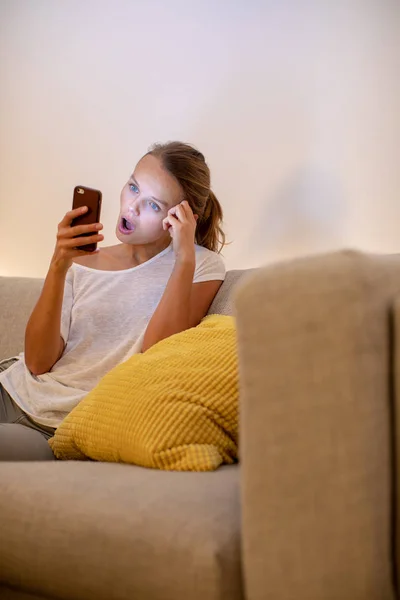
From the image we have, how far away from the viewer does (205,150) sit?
2.16 m

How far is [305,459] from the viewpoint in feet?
2.12

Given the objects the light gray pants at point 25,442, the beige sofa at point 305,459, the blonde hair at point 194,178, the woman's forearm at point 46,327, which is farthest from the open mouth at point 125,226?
the beige sofa at point 305,459

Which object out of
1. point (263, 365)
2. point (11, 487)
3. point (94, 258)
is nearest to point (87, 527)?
point (11, 487)

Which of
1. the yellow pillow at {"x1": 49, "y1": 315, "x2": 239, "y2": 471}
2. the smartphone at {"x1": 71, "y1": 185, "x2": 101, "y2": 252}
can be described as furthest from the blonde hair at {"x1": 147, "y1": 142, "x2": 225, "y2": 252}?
the yellow pillow at {"x1": 49, "y1": 315, "x2": 239, "y2": 471}

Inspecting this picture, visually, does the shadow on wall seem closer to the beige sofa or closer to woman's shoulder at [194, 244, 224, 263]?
woman's shoulder at [194, 244, 224, 263]

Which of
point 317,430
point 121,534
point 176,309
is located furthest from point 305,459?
point 176,309

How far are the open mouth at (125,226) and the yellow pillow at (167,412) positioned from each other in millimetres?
595

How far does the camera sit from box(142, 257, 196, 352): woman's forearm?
1574mm

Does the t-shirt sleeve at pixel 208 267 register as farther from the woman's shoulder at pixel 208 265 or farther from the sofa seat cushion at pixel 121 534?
the sofa seat cushion at pixel 121 534

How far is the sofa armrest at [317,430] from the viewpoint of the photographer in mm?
632

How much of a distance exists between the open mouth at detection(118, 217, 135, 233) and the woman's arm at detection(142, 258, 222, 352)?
20cm

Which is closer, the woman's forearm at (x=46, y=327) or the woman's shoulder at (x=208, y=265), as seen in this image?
the woman's forearm at (x=46, y=327)

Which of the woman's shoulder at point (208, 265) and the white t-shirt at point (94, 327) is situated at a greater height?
the woman's shoulder at point (208, 265)

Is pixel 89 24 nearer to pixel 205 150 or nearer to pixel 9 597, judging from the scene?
pixel 205 150
